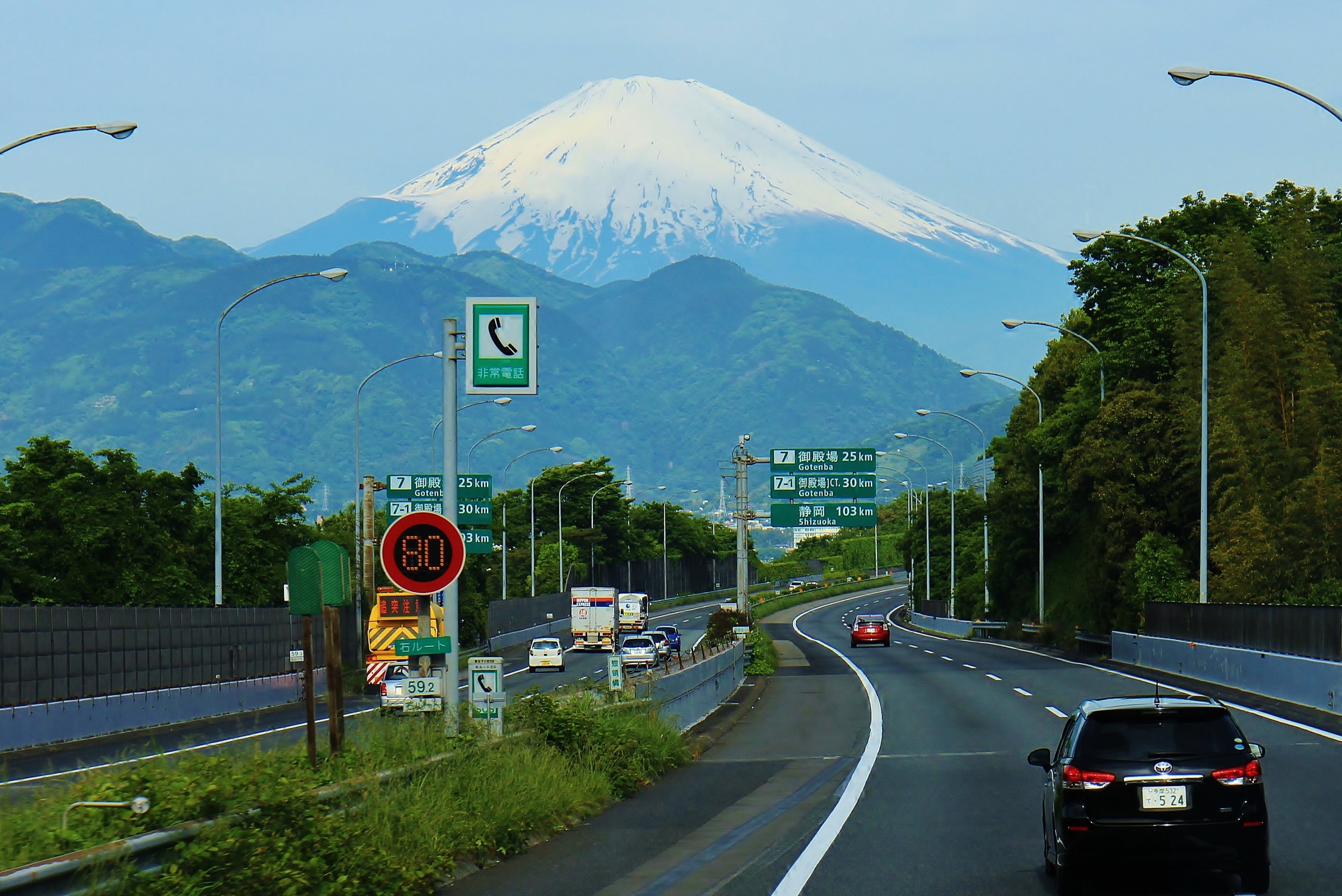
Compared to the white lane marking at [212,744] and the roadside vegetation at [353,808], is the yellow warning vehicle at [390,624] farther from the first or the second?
the roadside vegetation at [353,808]

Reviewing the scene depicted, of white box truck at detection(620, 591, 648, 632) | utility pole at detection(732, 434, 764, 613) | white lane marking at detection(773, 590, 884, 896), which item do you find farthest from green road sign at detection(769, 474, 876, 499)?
white lane marking at detection(773, 590, 884, 896)

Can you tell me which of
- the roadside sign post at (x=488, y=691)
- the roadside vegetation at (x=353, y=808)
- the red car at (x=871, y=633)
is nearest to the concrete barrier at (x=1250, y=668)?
the roadside vegetation at (x=353, y=808)

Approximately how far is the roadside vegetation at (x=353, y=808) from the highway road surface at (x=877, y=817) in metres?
0.39

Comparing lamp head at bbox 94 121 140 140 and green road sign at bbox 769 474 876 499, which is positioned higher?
lamp head at bbox 94 121 140 140

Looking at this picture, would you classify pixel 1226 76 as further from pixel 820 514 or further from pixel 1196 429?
pixel 820 514

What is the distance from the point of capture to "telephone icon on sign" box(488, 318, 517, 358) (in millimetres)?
Answer: 17500

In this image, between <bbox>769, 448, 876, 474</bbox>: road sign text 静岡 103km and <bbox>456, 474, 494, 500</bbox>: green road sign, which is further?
<bbox>456, 474, 494, 500</bbox>: green road sign

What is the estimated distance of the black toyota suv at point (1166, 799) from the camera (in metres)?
10.7

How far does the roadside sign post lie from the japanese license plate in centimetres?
753

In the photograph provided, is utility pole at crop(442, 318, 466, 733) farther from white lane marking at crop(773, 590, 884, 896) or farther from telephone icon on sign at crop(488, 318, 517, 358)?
white lane marking at crop(773, 590, 884, 896)

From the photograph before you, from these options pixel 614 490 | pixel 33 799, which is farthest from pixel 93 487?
pixel 614 490

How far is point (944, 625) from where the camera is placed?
318 feet

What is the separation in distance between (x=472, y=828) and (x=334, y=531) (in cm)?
6936

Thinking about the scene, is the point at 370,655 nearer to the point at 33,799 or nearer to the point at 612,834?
the point at 612,834
